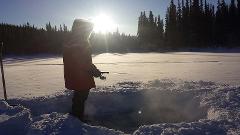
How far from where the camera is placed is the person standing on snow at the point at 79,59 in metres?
5.89

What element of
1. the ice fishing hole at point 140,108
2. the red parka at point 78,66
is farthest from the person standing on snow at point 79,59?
the ice fishing hole at point 140,108

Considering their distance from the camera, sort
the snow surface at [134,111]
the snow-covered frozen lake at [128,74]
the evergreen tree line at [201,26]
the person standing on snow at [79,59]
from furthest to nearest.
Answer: the evergreen tree line at [201,26] → the snow-covered frozen lake at [128,74] → the person standing on snow at [79,59] → the snow surface at [134,111]

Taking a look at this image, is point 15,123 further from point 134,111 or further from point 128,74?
point 128,74

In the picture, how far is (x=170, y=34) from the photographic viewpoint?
74750 millimetres

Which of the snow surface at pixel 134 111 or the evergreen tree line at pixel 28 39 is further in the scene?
the evergreen tree line at pixel 28 39

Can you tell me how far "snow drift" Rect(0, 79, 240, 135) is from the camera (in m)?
5.12

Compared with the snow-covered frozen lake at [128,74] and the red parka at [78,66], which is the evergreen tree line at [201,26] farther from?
the red parka at [78,66]

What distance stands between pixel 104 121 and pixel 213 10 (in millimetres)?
72927

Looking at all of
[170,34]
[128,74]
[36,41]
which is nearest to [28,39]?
[36,41]

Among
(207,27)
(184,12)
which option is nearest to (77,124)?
(207,27)

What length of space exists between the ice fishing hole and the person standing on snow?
1083 mm

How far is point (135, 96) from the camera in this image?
8.42 m

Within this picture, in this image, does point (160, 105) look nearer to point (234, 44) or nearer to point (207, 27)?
point (234, 44)

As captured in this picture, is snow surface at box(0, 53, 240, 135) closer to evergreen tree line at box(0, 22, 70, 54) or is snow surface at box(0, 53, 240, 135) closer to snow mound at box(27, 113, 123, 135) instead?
snow mound at box(27, 113, 123, 135)
